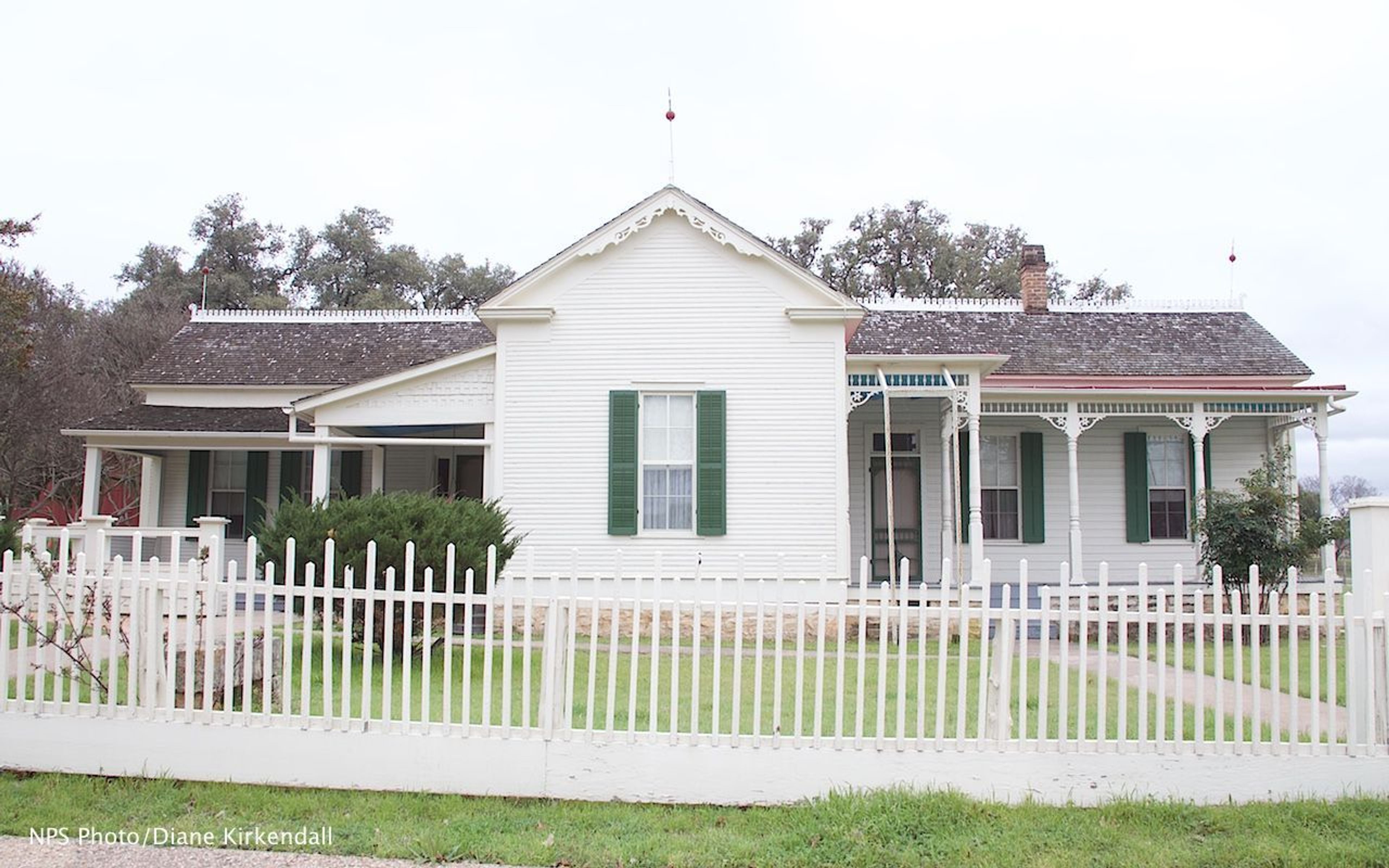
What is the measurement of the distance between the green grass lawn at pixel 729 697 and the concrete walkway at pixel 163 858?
103cm

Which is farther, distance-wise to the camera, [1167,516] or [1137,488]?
[1167,516]

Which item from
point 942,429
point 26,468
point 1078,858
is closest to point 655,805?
point 1078,858

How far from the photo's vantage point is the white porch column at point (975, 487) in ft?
46.0

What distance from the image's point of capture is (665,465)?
13.8 meters

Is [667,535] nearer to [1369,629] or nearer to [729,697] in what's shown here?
[729,697]

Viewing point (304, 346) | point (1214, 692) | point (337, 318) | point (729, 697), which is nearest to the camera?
point (1214, 692)

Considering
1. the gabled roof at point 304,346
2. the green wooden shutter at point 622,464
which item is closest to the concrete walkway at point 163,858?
the green wooden shutter at point 622,464

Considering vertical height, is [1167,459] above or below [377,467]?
above

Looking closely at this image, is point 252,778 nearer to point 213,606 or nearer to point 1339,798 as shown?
point 213,606

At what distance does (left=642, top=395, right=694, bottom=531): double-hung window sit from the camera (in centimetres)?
1373

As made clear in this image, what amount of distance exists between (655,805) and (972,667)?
17.6 ft

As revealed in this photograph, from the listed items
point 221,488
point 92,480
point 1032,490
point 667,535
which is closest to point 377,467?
point 221,488

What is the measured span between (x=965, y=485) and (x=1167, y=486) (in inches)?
133

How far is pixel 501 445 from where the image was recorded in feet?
45.4
